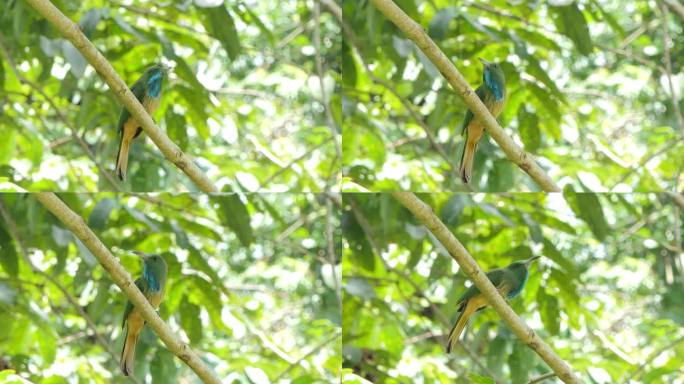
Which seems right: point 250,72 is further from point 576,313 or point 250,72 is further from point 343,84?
point 576,313

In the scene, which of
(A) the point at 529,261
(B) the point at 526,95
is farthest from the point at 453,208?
(B) the point at 526,95

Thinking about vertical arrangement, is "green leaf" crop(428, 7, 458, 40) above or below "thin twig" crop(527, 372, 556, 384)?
above

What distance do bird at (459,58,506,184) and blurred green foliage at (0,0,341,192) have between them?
1.02 ft

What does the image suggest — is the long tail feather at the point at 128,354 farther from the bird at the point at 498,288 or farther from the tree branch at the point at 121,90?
the bird at the point at 498,288

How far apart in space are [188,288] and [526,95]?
920 mm

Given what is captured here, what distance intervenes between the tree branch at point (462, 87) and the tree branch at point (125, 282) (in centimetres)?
82

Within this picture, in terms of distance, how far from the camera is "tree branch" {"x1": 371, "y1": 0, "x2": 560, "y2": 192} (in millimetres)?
2346

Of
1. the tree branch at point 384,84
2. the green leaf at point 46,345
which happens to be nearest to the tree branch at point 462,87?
the tree branch at point 384,84

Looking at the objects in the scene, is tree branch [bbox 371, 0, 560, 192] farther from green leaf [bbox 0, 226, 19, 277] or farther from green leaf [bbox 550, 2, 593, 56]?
green leaf [bbox 0, 226, 19, 277]

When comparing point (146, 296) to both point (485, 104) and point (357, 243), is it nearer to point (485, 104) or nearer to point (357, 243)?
point (357, 243)

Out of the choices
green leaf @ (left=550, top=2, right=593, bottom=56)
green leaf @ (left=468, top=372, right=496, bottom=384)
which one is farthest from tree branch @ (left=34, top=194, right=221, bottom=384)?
green leaf @ (left=550, top=2, right=593, bottom=56)

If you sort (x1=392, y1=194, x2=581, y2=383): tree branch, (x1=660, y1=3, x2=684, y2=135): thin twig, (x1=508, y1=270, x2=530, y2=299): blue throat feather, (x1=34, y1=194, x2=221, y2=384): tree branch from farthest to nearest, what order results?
(x1=660, y1=3, x2=684, y2=135): thin twig < (x1=508, y1=270, x2=530, y2=299): blue throat feather < (x1=392, y1=194, x2=581, y2=383): tree branch < (x1=34, y1=194, x2=221, y2=384): tree branch

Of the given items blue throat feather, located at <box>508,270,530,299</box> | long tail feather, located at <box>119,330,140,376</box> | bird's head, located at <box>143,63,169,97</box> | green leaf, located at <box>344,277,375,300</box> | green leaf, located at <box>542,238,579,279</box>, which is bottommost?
long tail feather, located at <box>119,330,140,376</box>

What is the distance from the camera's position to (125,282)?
2.26 meters
